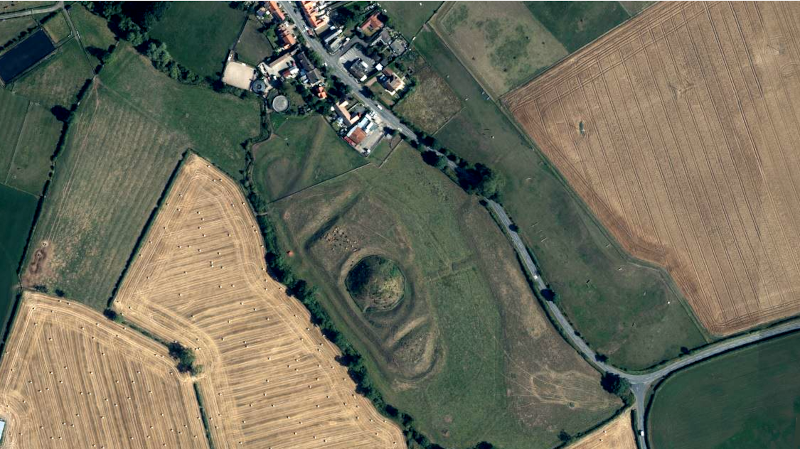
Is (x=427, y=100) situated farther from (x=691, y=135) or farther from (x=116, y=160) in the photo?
(x=116, y=160)

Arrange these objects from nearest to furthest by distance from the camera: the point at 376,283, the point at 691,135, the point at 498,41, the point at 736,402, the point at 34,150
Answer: the point at 376,283
the point at 498,41
the point at 691,135
the point at 34,150
the point at 736,402

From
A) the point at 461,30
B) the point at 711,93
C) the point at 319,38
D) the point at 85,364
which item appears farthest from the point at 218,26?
the point at 711,93

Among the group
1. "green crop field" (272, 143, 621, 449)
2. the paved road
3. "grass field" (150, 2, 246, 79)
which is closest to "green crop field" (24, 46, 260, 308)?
"grass field" (150, 2, 246, 79)

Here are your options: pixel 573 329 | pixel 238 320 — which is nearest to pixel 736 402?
pixel 573 329

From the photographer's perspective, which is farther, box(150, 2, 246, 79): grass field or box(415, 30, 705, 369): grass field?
box(150, 2, 246, 79): grass field

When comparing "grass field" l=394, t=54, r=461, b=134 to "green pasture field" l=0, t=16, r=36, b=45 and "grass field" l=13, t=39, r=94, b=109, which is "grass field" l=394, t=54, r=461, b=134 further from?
"green pasture field" l=0, t=16, r=36, b=45
